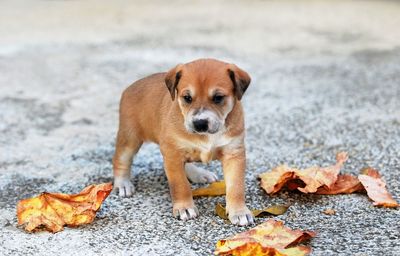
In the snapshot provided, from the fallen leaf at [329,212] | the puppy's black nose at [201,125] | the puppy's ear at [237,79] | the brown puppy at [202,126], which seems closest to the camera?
the puppy's black nose at [201,125]

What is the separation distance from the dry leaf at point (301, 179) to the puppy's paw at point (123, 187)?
911 mm

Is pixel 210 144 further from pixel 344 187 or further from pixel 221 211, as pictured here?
pixel 344 187

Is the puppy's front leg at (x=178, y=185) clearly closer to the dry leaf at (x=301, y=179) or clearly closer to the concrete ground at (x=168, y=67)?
the concrete ground at (x=168, y=67)

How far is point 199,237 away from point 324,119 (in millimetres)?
3007

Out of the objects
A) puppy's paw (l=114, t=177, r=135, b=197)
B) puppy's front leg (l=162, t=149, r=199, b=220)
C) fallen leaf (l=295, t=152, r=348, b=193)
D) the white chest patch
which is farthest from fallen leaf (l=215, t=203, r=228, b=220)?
puppy's paw (l=114, t=177, r=135, b=197)

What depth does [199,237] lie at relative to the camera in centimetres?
466

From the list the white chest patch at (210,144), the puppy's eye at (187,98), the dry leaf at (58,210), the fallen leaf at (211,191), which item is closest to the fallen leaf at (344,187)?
the fallen leaf at (211,191)

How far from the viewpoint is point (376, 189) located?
5.32 meters

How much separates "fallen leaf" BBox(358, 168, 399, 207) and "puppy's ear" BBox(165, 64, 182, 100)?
57.1 inches

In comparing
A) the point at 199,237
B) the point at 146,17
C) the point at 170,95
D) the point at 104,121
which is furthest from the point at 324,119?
the point at 146,17

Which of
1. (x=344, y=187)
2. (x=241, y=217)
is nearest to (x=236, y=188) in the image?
(x=241, y=217)

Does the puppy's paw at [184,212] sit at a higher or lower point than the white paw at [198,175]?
higher

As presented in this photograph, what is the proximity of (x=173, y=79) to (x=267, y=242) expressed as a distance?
122cm

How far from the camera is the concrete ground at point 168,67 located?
188 inches
